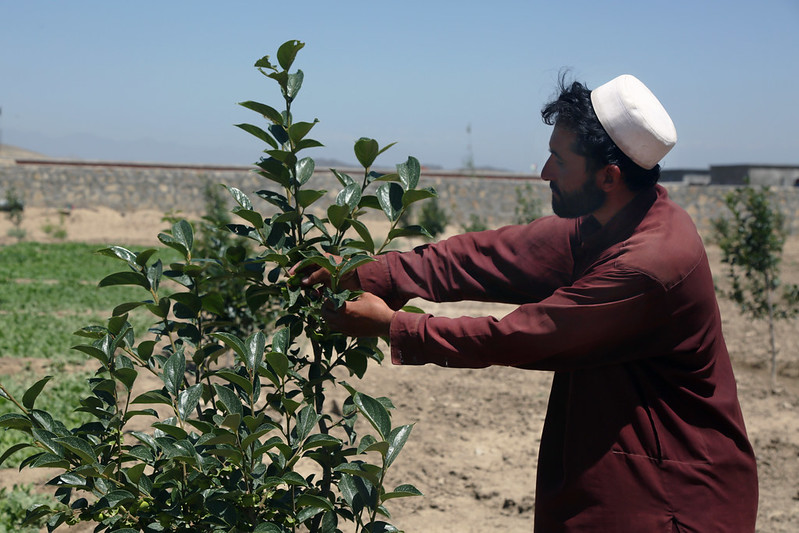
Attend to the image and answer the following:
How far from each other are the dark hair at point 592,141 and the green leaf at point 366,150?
440mm

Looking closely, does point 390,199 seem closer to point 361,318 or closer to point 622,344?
point 361,318

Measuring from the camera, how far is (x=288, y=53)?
169 centimetres

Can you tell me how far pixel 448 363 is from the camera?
163 centimetres

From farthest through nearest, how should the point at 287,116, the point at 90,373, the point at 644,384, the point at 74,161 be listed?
1. the point at 74,161
2. the point at 90,373
3. the point at 287,116
4. the point at 644,384

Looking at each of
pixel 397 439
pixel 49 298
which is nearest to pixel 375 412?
pixel 397 439

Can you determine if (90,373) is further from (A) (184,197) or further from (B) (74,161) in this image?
(B) (74,161)

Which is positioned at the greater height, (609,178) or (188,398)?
(609,178)

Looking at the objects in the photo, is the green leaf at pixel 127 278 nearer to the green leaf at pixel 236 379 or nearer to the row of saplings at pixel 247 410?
the row of saplings at pixel 247 410

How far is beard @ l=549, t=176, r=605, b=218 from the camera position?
1.71 meters

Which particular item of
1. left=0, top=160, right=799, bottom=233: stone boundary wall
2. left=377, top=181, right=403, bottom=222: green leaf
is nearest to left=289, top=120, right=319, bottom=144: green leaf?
left=377, top=181, right=403, bottom=222: green leaf

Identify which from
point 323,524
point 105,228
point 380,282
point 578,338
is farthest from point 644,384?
point 105,228

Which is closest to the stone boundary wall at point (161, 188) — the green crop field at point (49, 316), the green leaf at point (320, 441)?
the green crop field at point (49, 316)

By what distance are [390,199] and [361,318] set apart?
385mm

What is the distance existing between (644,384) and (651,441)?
0.13 m
